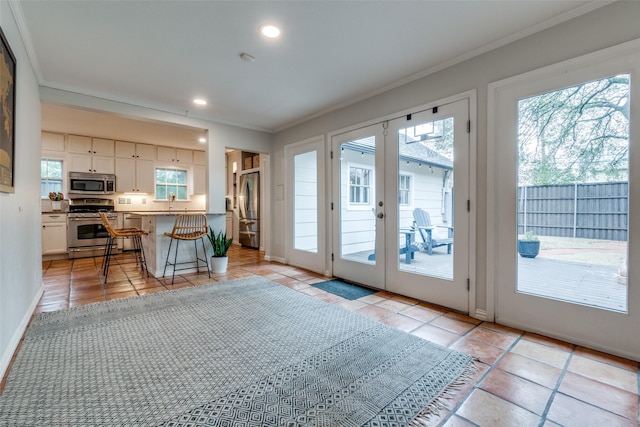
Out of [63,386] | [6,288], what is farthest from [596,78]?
[6,288]

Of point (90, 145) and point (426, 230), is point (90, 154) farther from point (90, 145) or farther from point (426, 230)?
point (426, 230)

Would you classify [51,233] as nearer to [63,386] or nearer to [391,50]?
[63,386]

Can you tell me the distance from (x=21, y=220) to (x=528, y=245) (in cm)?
405

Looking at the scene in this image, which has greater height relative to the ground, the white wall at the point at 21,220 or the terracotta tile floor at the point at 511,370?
the white wall at the point at 21,220

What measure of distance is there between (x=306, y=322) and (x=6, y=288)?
203cm

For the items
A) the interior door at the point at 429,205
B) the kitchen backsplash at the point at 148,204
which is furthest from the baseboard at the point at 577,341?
the kitchen backsplash at the point at 148,204

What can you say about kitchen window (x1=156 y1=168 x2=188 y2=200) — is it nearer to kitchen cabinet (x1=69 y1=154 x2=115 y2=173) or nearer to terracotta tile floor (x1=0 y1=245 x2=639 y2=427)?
kitchen cabinet (x1=69 y1=154 x2=115 y2=173)

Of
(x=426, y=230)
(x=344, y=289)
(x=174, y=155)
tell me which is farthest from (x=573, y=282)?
(x=174, y=155)

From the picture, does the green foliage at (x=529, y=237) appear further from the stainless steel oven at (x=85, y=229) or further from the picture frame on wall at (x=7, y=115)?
the stainless steel oven at (x=85, y=229)

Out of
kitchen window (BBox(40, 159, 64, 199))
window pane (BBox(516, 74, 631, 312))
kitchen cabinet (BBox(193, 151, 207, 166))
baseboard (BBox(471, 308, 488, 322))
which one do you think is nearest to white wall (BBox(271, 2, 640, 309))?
baseboard (BBox(471, 308, 488, 322))

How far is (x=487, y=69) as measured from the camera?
8.06 ft

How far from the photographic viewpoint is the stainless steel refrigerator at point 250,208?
20.7 ft

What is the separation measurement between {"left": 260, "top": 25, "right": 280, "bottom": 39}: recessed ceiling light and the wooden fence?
234cm

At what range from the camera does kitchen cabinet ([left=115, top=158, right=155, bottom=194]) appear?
6.03 m
